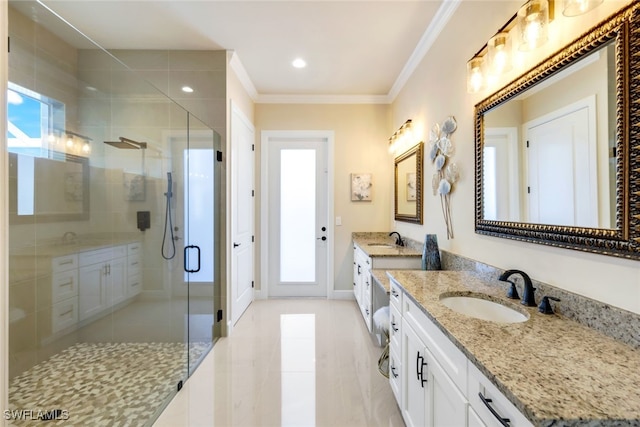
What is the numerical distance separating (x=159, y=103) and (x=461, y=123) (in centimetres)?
262

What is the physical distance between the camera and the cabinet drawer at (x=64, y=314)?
80.1 inches

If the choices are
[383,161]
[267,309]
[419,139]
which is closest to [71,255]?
[267,309]

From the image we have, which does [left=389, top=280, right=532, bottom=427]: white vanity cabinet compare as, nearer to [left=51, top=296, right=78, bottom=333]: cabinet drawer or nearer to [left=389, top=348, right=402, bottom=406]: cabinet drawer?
[left=389, top=348, right=402, bottom=406]: cabinet drawer

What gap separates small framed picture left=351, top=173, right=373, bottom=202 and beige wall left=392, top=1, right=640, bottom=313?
772mm

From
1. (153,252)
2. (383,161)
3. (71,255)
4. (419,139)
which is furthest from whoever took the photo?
(383,161)

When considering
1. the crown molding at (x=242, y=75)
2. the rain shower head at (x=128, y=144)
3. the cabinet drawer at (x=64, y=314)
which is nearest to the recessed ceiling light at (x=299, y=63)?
the crown molding at (x=242, y=75)

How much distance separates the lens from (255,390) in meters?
1.97

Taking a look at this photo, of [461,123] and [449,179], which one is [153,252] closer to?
[449,179]

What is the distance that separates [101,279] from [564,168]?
3139 mm

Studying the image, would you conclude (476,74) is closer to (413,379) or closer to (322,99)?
(413,379)

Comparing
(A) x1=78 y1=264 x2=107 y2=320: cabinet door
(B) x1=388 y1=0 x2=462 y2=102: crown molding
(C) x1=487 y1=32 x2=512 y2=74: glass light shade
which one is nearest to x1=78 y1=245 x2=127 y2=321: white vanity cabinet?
(A) x1=78 y1=264 x2=107 y2=320: cabinet door

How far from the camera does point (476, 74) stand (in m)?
1.60

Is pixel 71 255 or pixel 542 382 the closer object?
pixel 542 382

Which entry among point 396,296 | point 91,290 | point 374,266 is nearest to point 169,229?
point 91,290
